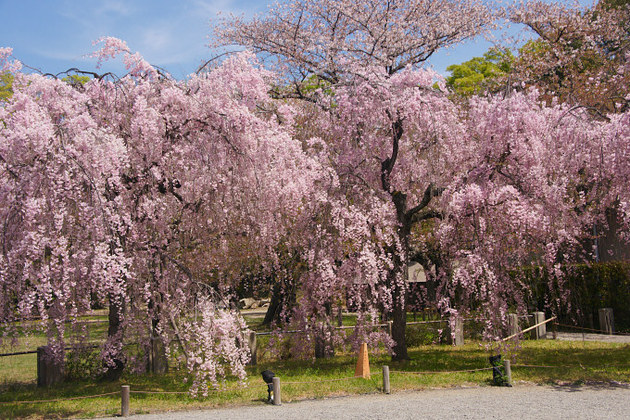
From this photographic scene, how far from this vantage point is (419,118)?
12.4m

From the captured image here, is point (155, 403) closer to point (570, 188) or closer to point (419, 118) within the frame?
point (419, 118)

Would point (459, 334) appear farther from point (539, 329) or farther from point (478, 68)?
point (478, 68)

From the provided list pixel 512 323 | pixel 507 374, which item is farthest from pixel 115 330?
pixel 512 323

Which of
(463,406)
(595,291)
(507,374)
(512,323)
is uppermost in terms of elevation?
(595,291)

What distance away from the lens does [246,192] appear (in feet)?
37.3

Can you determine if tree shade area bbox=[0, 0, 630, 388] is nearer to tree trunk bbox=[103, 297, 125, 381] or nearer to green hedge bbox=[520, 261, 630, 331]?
tree trunk bbox=[103, 297, 125, 381]

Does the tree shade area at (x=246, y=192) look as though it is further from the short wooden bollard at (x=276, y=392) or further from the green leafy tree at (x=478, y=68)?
the green leafy tree at (x=478, y=68)

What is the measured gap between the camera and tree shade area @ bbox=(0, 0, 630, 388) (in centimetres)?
877

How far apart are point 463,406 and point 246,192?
594 cm

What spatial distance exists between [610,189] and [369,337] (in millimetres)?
6634

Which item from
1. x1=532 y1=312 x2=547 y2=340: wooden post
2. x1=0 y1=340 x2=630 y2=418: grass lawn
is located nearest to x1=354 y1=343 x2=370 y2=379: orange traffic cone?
x1=0 y1=340 x2=630 y2=418: grass lawn

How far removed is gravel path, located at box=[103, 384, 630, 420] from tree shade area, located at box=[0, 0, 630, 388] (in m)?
1.10

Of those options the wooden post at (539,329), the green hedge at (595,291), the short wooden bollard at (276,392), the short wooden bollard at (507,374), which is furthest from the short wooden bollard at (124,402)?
the green hedge at (595,291)

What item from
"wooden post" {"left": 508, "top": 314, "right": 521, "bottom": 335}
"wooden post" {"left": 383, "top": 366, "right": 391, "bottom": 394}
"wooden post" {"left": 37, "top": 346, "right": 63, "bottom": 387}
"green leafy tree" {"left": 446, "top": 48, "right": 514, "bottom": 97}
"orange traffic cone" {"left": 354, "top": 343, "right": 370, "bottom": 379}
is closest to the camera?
"wooden post" {"left": 383, "top": 366, "right": 391, "bottom": 394}
